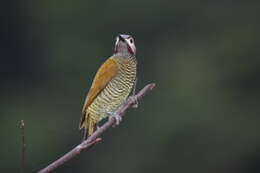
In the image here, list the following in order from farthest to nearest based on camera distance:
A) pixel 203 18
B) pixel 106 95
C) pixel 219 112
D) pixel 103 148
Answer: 1. pixel 203 18
2. pixel 219 112
3. pixel 103 148
4. pixel 106 95

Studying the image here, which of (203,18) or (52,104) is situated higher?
(203,18)

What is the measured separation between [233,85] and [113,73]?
18.9 m

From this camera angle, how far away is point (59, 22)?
2836 cm

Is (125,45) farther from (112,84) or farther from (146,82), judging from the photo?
(146,82)

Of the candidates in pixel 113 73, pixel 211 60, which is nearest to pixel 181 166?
pixel 211 60

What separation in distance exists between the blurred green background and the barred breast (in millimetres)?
12468

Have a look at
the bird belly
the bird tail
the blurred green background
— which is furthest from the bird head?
the blurred green background

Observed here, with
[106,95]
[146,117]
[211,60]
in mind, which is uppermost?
[211,60]

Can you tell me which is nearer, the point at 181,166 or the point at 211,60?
the point at 181,166

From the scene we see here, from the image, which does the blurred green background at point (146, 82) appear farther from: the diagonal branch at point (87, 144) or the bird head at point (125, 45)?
the diagonal branch at point (87, 144)

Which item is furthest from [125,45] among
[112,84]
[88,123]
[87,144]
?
[87,144]

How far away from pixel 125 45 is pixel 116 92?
1.24 ft

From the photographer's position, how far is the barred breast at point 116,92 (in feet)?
23.8

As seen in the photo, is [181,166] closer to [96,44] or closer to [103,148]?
[103,148]
